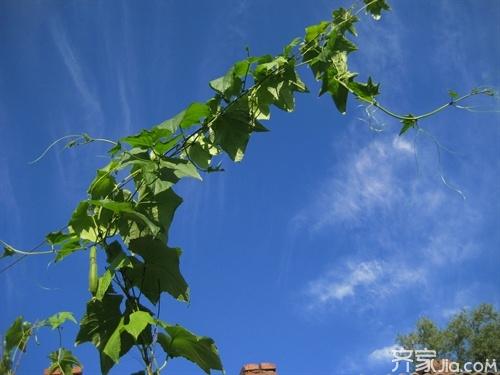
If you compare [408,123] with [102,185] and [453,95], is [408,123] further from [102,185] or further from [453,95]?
[102,185]

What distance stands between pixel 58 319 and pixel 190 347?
1.80ft

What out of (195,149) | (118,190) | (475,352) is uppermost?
(475,352)

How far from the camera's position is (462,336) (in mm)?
17750

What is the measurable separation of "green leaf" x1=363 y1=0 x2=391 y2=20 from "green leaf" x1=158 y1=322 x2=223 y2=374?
1034 millimetres

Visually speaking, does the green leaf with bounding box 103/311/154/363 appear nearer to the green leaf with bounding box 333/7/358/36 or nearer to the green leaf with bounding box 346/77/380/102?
the green leaf with bounding box 346/77/380/102

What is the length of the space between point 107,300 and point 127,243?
148mm

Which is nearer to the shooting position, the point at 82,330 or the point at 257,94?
the point at 82,330

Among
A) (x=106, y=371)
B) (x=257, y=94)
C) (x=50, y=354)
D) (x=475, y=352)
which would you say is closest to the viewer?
(x=106, y=371)

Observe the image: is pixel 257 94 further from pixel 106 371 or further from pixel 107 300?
pixel 106 371

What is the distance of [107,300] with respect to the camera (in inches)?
57.7

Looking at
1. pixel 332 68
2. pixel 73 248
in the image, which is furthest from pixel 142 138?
pixel 332 68

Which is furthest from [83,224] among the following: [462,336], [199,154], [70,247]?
[462,336]

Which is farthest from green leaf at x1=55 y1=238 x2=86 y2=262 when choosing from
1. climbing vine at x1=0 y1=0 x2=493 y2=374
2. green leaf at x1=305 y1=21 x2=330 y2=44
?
green leaf at x1=305 y1=21 x2=330 y2=44

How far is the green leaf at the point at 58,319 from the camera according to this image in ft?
5.88
